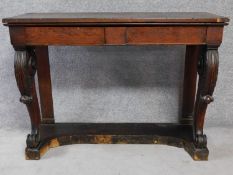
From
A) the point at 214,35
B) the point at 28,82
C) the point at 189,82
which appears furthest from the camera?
the point at 189,82

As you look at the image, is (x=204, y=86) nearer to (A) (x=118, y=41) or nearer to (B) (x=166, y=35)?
(B) (x=166, y=35)

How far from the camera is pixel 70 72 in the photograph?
1.63 metres

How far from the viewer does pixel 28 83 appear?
4.16 ft

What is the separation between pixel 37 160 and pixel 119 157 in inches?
14.0

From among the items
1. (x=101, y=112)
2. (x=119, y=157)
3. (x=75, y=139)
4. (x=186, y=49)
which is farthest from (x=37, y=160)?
(x=186, y=49)

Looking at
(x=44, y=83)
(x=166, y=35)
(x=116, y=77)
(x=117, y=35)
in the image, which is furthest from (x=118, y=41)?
(x=44, y=83)

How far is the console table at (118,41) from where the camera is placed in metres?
1.15

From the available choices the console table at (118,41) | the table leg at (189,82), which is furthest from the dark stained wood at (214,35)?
the table leg at (189,82)

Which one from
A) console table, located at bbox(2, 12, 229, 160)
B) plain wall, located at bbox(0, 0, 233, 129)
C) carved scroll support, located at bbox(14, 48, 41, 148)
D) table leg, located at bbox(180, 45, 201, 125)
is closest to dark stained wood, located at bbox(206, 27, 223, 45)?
console table, located at bbox(2, 12, 229, 160)

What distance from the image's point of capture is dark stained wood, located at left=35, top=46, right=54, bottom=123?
156 cm

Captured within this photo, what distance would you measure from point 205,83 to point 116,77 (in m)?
0.54

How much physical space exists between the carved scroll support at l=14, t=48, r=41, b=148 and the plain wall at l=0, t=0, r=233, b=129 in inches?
12.6

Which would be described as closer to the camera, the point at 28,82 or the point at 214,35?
the point at 214,35

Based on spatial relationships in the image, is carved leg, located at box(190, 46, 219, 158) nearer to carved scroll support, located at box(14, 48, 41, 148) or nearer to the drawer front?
the drawer front
